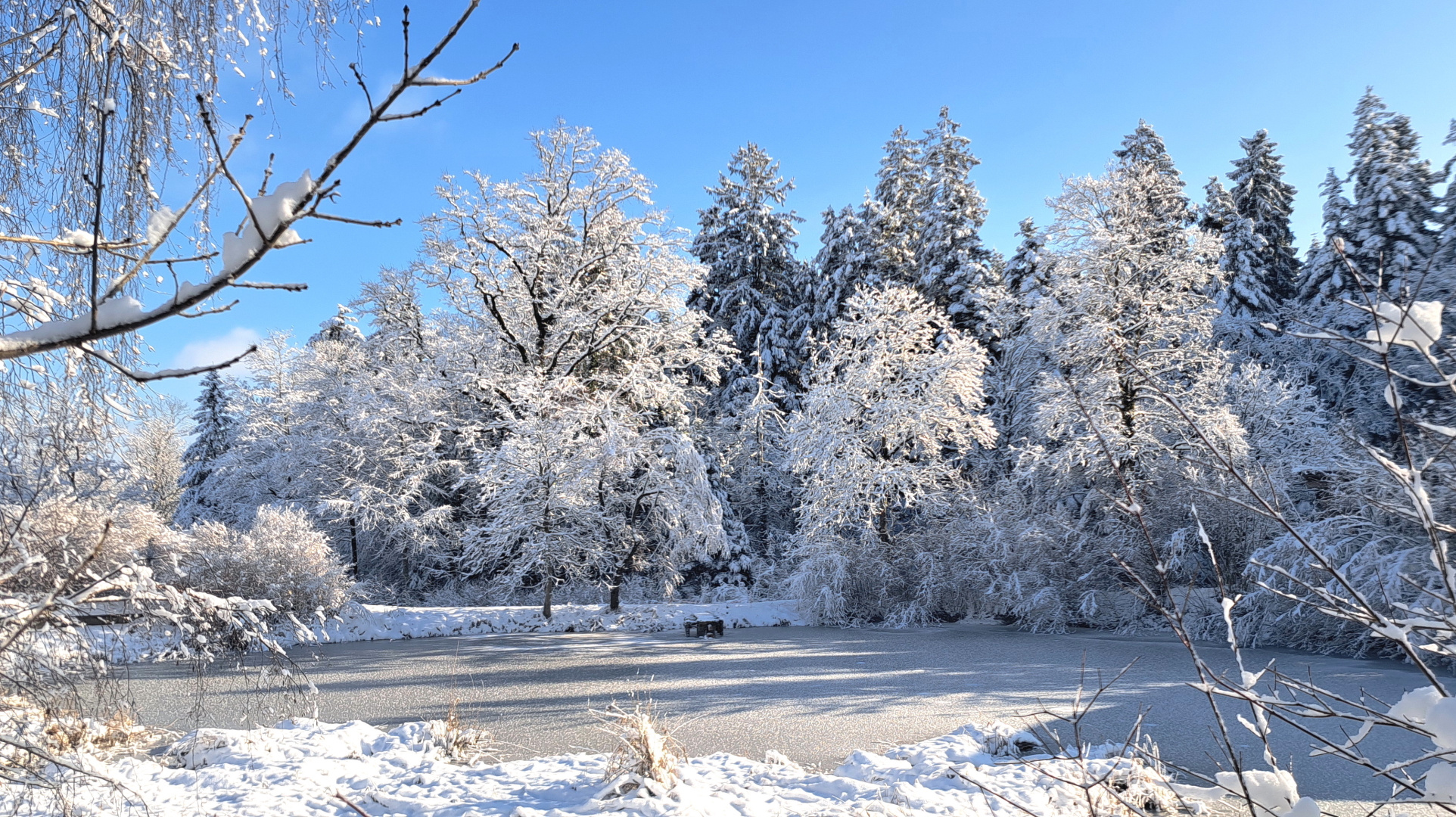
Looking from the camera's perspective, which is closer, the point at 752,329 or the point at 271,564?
the point at 271,564

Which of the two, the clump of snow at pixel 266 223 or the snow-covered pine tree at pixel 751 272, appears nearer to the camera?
the clump of snow at pixel 266 223

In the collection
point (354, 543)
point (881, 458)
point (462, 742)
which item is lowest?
point (462, 742)

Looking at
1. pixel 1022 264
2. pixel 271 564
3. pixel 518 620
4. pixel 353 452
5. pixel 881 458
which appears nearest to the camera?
pixel 271 564

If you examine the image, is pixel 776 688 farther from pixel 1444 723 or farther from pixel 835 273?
pixel 835 273

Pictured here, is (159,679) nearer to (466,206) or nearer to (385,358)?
(466,206)

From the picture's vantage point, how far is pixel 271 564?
10562 mm

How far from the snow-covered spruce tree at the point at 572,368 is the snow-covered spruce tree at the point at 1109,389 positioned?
5.59 meters

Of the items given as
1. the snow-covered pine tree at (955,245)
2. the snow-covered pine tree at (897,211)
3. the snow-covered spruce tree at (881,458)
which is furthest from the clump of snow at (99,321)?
the snow-covered pine tree at (897,211)

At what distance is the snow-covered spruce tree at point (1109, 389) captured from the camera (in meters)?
11.5

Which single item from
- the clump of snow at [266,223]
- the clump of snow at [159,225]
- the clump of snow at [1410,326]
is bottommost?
the clump of snow at [1410,326]

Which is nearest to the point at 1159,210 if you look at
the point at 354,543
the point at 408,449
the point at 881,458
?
the point at 881,458

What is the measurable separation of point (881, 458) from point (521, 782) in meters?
10.5

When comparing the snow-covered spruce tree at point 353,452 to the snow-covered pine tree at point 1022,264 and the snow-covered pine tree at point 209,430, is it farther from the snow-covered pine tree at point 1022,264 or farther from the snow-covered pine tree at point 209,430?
the snow-covered pine tree at point 1022,264

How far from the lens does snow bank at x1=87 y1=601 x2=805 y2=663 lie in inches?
436
